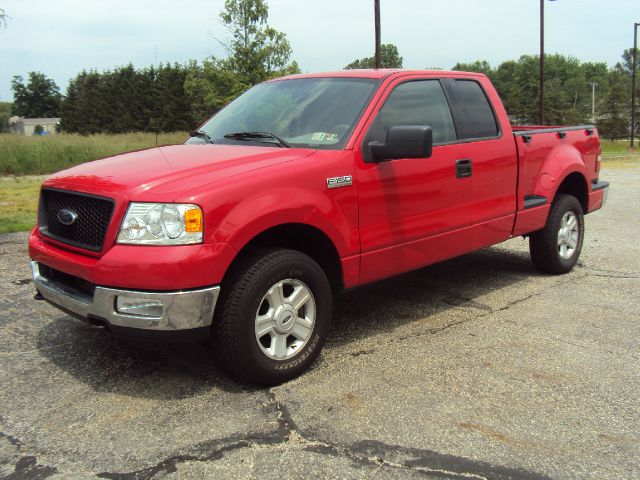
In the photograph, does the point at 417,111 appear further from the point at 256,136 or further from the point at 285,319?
the point at 285,319

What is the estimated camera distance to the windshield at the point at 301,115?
13.2 feet

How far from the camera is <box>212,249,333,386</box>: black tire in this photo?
3.25 meters

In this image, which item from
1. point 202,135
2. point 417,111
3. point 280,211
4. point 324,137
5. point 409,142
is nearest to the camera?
point 280,211

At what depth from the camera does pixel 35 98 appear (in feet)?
376

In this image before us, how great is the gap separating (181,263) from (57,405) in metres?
1.11

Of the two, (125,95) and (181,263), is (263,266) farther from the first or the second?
(125,95)

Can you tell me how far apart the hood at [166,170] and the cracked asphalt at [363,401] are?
1.16 m

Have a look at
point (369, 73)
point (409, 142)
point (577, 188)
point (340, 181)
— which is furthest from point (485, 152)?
point (577, 188)

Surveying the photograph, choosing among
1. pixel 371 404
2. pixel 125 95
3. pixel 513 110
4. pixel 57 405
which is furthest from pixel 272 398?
pixel 513 110

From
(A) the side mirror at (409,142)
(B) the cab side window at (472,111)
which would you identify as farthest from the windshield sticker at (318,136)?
(B) the cab side window at (472,111)

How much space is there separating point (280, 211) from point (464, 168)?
6.16 ft

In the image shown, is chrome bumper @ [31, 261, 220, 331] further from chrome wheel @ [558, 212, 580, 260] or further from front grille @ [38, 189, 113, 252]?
chrome wheel @ [558, 212, 580, 260]

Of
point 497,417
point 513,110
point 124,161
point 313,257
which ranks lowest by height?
point 497,417

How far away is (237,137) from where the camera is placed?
14.0ft
